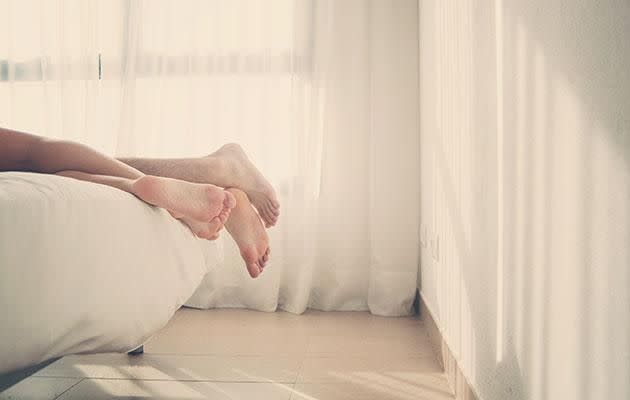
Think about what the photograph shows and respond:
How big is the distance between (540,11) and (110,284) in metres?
0.78

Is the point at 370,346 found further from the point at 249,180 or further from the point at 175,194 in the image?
the point at 175,194

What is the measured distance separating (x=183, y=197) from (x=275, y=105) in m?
1.61

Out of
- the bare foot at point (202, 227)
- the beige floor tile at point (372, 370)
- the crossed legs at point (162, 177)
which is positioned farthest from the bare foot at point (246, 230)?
the beige floor tile at point (372, 370)

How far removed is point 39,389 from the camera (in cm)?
169

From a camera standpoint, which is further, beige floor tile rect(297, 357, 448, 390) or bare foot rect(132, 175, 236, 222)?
beige floor tile rect(297, 357, 448, 390)

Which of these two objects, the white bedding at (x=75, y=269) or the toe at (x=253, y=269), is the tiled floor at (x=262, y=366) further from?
the white bedding at (x=75, y=269)

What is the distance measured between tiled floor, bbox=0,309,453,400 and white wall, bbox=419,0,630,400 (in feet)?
0.81

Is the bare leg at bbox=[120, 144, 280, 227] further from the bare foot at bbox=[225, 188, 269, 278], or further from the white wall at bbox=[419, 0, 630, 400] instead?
the white wall at bbox=[419, 0, 630, 400]

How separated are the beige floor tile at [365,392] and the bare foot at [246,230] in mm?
339

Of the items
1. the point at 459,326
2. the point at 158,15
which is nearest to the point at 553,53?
the point at 459,326

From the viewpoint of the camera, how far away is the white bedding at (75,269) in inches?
34.7

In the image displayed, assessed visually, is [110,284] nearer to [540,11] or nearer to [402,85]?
[540,11]

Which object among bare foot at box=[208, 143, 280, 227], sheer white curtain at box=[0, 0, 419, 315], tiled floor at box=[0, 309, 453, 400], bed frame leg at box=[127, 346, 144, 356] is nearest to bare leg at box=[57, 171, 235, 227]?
bare foot at box=[208, 143, 280, 227]

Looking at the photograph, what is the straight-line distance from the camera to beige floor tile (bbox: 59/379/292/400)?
166 cm
